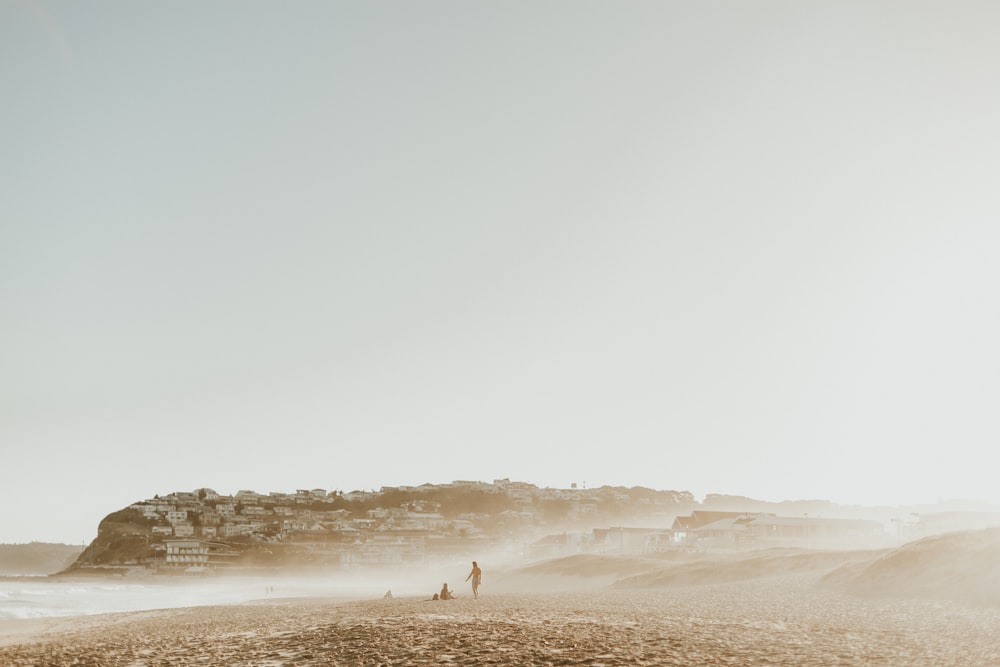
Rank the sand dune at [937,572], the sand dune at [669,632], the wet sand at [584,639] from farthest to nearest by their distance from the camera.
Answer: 1. the sand dune at [937,572]
2. the sand dune at [669,632]
3. the wet sand at [584,639]

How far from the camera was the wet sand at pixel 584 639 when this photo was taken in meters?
16.4

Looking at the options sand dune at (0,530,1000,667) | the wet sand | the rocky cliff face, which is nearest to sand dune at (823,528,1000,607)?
sand dune at (0,530,1000,667)

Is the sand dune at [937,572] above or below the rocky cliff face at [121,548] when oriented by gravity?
above

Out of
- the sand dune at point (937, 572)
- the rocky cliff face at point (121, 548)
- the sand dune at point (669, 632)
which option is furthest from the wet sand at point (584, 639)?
the rocky cliff face at point (121, 548)

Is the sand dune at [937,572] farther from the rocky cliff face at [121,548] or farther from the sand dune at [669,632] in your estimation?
the rocky cliff face at [121,548]

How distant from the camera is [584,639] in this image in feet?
58.0

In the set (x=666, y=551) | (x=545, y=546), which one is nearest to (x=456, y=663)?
(x=666, y=551)

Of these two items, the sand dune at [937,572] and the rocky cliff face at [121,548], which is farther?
the rocky cliff face at [121,548]

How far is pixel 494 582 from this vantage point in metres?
82.2

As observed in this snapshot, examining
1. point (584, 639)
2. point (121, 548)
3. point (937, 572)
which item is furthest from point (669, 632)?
point (121, 548)

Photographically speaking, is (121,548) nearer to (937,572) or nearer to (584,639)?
(937,572)

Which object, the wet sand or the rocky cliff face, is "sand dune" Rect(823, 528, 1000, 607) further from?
the rocky cliff face

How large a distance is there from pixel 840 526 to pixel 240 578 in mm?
106376

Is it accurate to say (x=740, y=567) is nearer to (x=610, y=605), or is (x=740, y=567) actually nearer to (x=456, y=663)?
(x=610, y=605)
